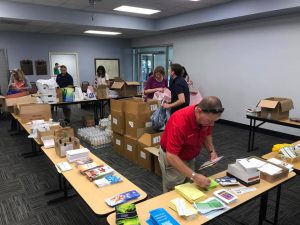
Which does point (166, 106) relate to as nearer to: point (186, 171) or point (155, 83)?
point (155, 83)

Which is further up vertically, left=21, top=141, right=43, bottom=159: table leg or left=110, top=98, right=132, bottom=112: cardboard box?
left=110, top=98, right=132, bottom=112: cardboard box

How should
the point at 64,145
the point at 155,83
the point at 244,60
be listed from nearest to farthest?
the point at 64,145
the point at 155,83
the point at 244,60

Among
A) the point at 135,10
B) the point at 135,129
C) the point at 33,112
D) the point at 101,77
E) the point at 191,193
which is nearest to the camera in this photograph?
the point at 191,193

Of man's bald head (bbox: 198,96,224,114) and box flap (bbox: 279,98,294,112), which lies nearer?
man's bald head (bbox: 198,96,224,114)

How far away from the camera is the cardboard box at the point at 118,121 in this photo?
3.63 metres

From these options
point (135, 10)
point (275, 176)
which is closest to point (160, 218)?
point (275, 176)

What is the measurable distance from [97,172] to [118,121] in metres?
1.91

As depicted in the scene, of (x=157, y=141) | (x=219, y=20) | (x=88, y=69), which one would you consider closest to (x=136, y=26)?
(x=219, y=20)

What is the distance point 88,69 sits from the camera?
840 centimetres

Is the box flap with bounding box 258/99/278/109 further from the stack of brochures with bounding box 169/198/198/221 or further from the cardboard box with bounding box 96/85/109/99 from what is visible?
the cardboard box with bounding box 96/85/109/99

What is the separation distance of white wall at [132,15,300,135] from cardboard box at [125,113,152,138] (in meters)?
2.89

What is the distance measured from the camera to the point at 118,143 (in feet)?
12.8

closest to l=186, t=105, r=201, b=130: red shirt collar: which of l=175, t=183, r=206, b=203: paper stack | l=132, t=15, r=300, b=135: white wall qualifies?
l=175, t=183, r=206, b=203: paper stack

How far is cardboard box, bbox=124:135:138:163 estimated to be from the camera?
11.5 feet
